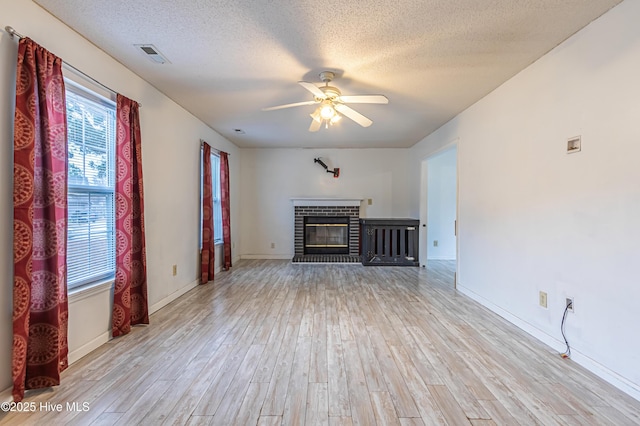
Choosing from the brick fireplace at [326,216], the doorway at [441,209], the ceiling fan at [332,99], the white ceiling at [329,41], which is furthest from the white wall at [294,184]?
the ceiling fan at [332,99]

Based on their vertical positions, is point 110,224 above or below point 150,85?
below

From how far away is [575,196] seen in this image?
222cm

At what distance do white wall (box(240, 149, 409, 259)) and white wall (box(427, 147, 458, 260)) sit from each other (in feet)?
1.94

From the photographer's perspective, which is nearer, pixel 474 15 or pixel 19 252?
pixel 19 252

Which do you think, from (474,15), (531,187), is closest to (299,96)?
(474,15)

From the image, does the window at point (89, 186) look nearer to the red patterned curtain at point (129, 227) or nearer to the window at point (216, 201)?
the red patterned curtain at point (129, 227)

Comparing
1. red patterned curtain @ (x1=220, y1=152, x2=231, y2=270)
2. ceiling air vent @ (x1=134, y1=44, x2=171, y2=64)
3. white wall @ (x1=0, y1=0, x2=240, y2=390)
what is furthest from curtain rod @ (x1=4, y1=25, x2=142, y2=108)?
red patterned curtain @ (x1=220, y1=152, x2=231, y2=270)

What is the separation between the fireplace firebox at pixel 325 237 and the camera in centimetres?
666

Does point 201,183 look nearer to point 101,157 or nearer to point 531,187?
point 101,157

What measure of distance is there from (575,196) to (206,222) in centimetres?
423

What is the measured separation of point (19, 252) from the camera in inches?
67.1

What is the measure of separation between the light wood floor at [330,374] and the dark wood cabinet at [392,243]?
245 centimetres

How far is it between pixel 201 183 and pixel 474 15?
12.5 feet

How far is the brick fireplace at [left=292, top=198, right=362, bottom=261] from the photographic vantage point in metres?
6.55
